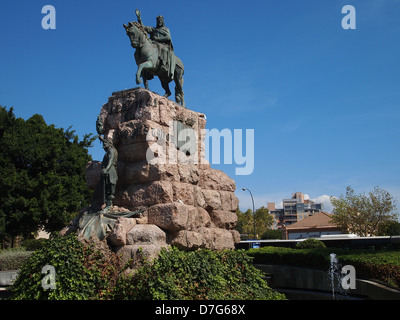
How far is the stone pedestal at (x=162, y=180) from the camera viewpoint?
392 inches

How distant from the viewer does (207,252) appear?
9.10 metres

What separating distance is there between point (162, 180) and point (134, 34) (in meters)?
4.33

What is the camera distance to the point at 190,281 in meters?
7.65

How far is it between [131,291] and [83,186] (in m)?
23.4

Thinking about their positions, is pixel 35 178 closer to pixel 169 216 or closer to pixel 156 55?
pixel 156 55

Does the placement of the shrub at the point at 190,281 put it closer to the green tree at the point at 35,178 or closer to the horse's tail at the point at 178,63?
the horse's tail at the point at 178,63

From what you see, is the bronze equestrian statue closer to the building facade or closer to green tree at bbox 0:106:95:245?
green tree at bbox 0:106:95:245

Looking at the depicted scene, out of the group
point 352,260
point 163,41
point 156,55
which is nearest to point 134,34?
point 156,55

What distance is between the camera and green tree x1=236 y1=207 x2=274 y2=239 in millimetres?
71375

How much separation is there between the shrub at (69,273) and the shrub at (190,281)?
47 cm

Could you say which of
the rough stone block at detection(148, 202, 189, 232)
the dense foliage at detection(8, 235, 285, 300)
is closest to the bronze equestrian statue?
the rough stone block at detection(148, 202, 189, 232)
